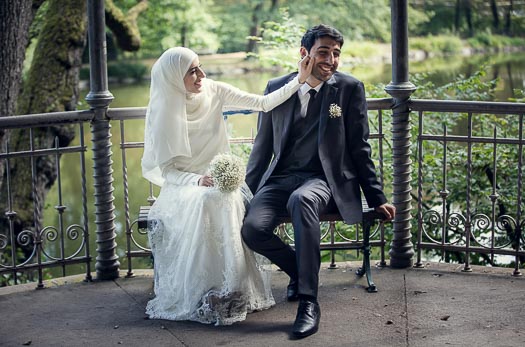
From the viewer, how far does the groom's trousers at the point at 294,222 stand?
4.46 m

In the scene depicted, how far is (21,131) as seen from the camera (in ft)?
28.9

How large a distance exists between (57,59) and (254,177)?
4289 mm

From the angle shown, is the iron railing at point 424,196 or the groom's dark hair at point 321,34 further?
the iron railing at point 424,196

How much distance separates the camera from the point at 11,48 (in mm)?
7285

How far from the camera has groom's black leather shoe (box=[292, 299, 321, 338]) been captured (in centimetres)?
431

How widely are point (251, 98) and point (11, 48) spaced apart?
3189 mm

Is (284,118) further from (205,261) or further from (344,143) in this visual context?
(205,261)

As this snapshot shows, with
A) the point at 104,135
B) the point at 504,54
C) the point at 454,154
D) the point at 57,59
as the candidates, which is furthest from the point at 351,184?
the point at 504,54

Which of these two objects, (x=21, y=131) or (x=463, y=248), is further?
(x=21, y=131)

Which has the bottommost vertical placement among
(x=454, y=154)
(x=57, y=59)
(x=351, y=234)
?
(x=351, y=234)

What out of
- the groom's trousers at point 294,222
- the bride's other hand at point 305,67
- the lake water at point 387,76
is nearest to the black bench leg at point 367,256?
the groom's trousers at point 294,222

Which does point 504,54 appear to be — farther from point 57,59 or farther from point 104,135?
point 104,135

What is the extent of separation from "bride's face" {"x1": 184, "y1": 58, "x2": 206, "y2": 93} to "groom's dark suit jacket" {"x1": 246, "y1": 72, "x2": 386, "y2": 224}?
18.8 inches

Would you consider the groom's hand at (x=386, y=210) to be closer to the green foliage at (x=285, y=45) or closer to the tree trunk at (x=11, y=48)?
the tree trunk at (x=11, y=48)
